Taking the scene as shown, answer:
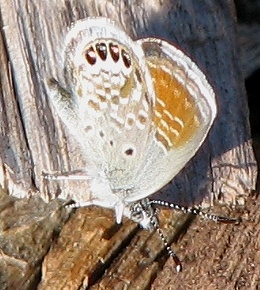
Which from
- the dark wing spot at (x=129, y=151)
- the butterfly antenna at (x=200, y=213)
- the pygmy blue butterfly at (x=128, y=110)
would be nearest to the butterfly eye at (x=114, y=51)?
the pygmy blue butterfly at (x=128, y=110)

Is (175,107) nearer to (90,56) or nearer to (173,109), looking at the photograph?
(173,109)

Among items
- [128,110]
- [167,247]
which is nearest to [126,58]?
[128,110]

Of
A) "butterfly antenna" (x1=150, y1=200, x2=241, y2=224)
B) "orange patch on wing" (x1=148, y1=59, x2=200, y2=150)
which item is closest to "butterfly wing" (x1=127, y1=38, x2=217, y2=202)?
"orange patch on wing" (x1=148, y1=59, x2=200, y2=150)

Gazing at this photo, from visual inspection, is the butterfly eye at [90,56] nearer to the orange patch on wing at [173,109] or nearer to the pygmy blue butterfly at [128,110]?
the pygmy blue butterfly at [128,110]

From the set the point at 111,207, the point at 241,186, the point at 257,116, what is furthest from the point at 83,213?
Result: the point at 257,116

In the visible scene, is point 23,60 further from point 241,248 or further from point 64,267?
point 241,248
